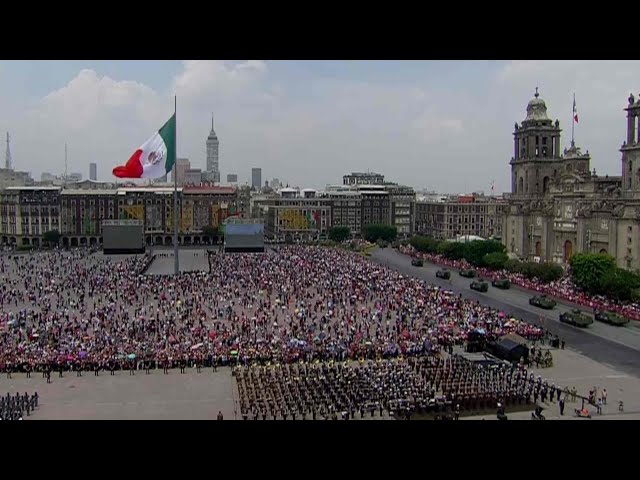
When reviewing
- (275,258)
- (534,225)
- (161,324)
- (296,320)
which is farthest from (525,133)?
(161,324)

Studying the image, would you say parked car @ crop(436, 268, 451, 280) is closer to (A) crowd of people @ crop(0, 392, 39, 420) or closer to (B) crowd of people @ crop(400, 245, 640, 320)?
(B) crowd of people @ crop(400, 245, 640, 320)

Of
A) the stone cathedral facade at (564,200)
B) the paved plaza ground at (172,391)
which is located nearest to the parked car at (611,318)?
the paved plaza ground at (172,391)

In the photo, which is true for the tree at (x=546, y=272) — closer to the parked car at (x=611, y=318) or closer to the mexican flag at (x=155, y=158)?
the parked car at (x=611, y=318)

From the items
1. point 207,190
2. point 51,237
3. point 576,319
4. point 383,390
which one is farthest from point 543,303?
point 51,237

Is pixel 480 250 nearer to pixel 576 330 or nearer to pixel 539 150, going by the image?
pixel 539 150

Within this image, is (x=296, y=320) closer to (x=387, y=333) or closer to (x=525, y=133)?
(x=387, y=333)
